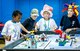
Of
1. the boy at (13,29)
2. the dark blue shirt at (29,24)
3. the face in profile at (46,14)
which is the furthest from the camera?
the face in profile at (46,14)

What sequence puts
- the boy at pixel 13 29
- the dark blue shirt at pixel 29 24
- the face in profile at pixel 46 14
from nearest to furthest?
the boy at pixel 13 29
the dark blue shirt at pixel 29 24
the face in profile at pixel 46 14

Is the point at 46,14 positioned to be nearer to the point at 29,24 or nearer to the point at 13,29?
the point at 29,24

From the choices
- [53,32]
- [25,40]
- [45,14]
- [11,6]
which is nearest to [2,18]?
[11,6]

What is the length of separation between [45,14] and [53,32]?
29.3 inches

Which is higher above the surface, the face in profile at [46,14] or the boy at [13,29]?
the face in profile at [46,14]

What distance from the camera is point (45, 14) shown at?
655 cm

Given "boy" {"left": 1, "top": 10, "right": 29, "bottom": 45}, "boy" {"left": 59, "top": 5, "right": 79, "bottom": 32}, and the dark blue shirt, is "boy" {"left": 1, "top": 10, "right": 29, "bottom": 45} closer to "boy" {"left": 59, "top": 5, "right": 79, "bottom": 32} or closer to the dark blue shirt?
the dark blue shirt

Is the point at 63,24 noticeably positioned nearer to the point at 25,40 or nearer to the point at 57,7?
the point at 25,40

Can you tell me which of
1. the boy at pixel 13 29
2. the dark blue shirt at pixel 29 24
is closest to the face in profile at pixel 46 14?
the dark blue shirt at pixel 29 24

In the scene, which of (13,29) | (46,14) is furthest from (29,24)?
(13,29)

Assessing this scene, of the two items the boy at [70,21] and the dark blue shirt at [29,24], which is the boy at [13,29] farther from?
the boy at [70,21]

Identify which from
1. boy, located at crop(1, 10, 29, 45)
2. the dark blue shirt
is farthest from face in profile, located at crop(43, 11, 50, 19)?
boy, located at crop(1, 10, 29, 45)

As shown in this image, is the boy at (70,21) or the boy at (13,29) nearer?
the boy at (13,29)

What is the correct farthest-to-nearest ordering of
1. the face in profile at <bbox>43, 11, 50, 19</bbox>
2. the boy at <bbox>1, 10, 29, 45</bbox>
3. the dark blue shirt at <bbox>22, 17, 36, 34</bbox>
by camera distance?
the face in profile at <bbox>43, 11, 50, 19</bbox> → the dark blue shirt at <bbox>22, 17, 36, 34</bbox> → the boy at <bbox>1, 10, 29, 45</bbox>
